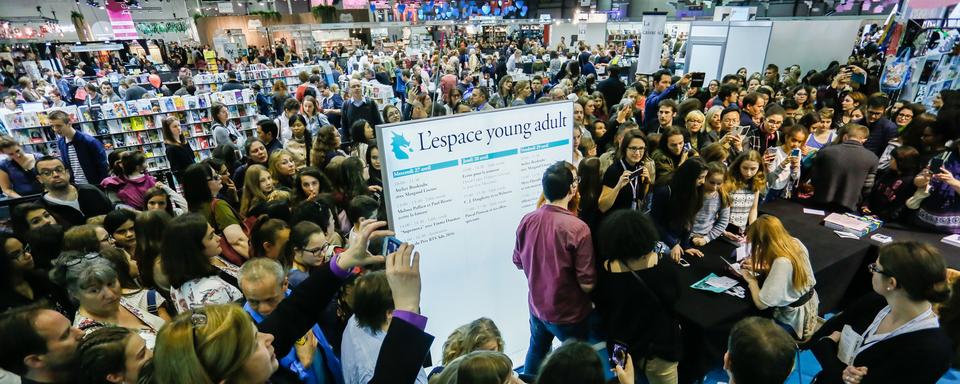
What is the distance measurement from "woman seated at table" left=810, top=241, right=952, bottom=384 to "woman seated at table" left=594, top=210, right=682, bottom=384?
771 millimetres

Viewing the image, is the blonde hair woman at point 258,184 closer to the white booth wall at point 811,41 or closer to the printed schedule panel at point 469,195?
the printed schedule panel at point 469,195

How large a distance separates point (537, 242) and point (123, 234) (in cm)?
276

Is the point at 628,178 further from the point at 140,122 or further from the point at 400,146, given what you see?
the point at 140,122

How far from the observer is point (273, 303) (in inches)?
76.1

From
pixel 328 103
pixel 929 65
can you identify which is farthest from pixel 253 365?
pixel 929 65

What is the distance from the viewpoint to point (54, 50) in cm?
1630

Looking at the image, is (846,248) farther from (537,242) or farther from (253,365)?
(253,365)

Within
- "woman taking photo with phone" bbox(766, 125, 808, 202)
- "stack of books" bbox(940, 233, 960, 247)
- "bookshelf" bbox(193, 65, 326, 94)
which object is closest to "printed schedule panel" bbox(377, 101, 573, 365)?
"woman taking photo with phone" bbox(766, 125, 808, 202)

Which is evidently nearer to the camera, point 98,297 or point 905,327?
point 905,327

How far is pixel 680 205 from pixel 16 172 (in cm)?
607

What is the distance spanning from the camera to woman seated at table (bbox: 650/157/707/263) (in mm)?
3242

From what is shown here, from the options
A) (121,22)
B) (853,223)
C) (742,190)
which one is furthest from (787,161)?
(121,22)

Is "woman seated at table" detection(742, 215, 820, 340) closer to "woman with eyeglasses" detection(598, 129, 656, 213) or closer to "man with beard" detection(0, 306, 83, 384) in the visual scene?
"woman with eyeglasses" detection(598, 129, 656, 213)

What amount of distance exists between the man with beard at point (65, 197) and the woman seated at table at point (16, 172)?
3.60 feet
